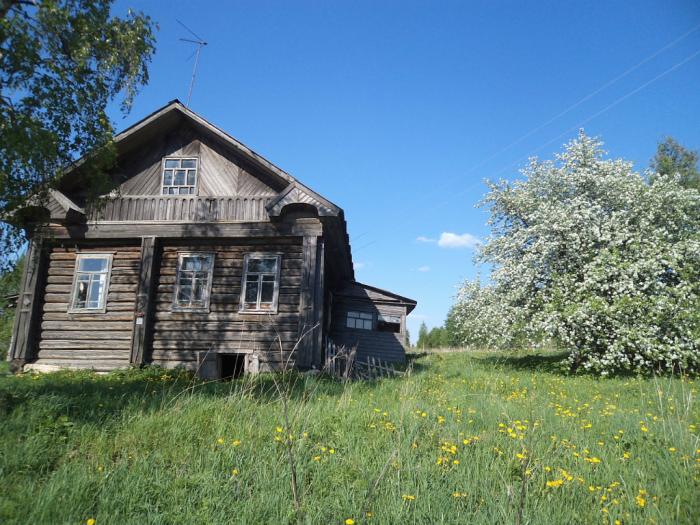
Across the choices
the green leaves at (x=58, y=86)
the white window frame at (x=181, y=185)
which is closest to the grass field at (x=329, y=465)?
the green leaves at (x=58, y=86)

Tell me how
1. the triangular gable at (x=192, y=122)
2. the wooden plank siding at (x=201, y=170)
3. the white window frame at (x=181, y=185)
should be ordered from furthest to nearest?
the white window frame at (x=181, y=185)
the wooden plank siding at (x=201, y=170)
the triangular gable at (x=192, y=122)

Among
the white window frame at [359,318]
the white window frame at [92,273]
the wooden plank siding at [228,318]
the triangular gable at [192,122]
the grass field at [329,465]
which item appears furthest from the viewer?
the white window frame at [359,318]

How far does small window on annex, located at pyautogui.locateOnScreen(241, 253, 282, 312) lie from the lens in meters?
13.9

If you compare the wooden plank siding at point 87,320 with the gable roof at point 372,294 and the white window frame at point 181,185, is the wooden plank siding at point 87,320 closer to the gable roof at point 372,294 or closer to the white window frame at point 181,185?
the white window frame at point 181,185

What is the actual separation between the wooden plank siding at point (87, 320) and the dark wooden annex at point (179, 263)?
0.11 feet

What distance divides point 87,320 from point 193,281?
3592 mm

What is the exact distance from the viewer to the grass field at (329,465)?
3.91m

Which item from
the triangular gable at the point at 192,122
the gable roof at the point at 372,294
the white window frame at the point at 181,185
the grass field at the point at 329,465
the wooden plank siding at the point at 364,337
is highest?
the triangular gable at the point at 192,122

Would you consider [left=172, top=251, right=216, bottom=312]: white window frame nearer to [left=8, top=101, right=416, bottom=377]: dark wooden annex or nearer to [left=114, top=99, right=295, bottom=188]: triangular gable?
[left=8, top=101, right=416, bottom=377]: dark wooden annex

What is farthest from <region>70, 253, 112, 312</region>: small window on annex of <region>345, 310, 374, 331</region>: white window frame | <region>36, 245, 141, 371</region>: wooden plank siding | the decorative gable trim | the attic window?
<region>345, 310, 374, 331</region>: white window frame

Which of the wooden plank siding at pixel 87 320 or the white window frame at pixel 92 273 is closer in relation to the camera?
the wooden plank siding at pixel 87 320

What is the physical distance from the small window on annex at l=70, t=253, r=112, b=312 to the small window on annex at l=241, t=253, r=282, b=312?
4.57m

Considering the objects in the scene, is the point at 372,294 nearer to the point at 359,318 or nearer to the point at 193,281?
the point at 359,318

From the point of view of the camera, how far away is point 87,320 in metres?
14.2
